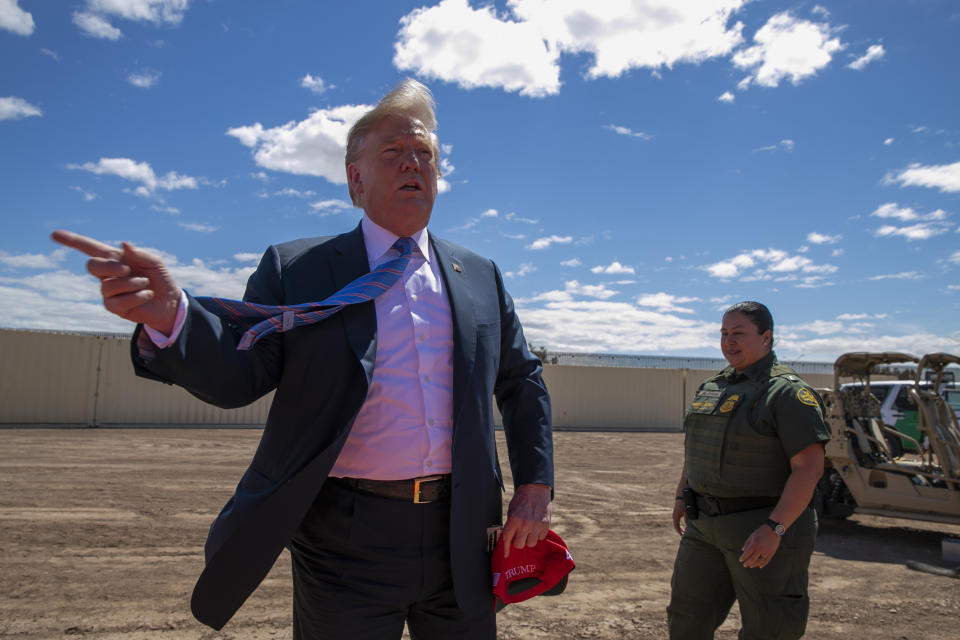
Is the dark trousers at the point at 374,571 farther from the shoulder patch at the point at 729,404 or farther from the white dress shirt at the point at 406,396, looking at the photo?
Result: the shoulder patch at the point at 729,404

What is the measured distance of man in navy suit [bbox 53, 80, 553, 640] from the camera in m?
1.68

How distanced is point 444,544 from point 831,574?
5.67 m

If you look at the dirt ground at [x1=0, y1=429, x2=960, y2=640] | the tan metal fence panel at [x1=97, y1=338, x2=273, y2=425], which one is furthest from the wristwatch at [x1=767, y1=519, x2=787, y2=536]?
the tan metal fence panel at [x1=97, y1=338, x2=273, y2=425]

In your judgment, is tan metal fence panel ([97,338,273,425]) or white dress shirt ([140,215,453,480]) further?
tan metal fence panel ([97,338,273,425])

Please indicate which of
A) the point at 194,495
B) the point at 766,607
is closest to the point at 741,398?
the point at 766,607

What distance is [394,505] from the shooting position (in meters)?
1.82

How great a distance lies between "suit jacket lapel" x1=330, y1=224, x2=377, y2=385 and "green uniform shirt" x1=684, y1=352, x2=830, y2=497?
208 centimetres

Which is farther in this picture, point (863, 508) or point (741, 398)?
point (863, 508)

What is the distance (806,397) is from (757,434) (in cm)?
29

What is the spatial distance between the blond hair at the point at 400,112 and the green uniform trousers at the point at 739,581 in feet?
7.16

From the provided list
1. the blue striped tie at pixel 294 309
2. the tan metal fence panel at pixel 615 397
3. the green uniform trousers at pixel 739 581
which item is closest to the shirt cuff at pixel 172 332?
the blue striped tie at pixel 294 309

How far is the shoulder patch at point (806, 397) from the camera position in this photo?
307cm

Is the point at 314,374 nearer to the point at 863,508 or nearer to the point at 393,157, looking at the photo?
the point at 393,157

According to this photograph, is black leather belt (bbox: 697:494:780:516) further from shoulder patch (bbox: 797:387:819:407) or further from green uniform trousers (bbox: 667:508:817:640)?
shoulder patch (bbox: 797:387:819:407)
